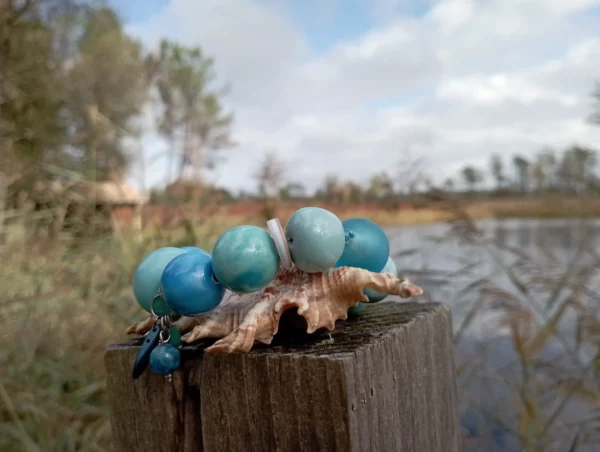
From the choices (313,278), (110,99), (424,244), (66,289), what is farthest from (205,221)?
(110,99)

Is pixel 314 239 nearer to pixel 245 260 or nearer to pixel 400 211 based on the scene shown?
pixel 245 260

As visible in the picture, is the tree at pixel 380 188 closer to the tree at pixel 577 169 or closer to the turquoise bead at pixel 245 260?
the tree at pixel 577 169

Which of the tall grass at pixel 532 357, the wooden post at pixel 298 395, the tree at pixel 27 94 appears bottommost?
the tall grass at pixel 532 357

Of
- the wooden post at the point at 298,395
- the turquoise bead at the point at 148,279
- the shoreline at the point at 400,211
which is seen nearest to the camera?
the wooden post at the point at 298,395

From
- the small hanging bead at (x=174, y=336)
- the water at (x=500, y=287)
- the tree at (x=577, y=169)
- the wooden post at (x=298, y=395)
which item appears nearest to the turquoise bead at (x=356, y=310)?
the wooden post at (x=298, y=395)

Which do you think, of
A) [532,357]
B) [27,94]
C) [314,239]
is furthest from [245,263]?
[27,94]

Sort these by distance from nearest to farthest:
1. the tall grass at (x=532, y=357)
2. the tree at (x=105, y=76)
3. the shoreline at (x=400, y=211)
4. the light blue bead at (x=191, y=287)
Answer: the light blue bead at (x=191, y=287)
the tall grass at (x=532, y=357)
the shoreline at (x=400, y=211)
the tree at (x=105, y=76)
